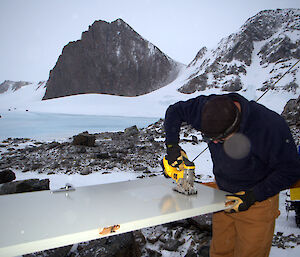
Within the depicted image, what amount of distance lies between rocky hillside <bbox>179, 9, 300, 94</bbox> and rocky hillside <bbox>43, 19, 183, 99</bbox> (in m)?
13.9

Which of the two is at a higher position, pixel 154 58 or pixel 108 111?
pixel 154 58

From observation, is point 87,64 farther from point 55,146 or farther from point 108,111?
point 55,146

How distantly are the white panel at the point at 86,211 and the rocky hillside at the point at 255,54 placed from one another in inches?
971

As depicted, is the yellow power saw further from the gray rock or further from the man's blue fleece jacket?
the gray rock

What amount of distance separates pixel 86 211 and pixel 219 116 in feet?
3.09

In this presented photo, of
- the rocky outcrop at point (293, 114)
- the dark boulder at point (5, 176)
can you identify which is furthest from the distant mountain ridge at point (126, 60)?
the dark boulder at point (5, 176)

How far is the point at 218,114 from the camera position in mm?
1208

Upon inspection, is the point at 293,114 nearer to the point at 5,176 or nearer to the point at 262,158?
the point at 262,158

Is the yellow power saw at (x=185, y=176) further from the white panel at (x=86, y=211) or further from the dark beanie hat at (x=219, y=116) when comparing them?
the dark beanie hat at (x=219, y=116)

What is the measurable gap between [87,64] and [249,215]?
5074cm

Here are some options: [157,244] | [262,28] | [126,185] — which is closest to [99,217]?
[126,185]

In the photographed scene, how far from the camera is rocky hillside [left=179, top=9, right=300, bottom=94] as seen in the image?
976 inches

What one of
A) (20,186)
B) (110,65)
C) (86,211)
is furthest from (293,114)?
(110,65)

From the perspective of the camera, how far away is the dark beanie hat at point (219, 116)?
1210 mm
